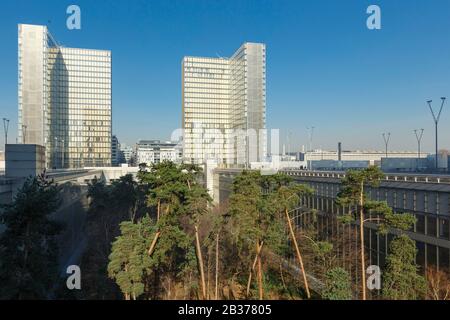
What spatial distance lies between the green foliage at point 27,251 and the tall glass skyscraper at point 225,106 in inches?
3140

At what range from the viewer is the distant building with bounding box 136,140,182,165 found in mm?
145675

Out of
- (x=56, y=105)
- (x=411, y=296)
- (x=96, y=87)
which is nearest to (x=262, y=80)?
(x=96, y=87)

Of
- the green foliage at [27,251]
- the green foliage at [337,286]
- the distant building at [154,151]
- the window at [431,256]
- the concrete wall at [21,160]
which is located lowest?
the green foliage at [337,286]

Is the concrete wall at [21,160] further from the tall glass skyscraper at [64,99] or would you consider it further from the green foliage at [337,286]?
the tall glass skyscraper at [64,99]

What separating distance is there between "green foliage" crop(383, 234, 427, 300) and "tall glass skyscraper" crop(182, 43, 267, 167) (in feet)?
252

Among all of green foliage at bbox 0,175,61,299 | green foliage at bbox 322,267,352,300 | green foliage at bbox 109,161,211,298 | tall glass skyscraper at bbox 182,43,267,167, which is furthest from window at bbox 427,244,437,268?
tall glass skyscraper at bbox 182,43,267,167

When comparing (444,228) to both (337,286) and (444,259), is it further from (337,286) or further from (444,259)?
(337,286)

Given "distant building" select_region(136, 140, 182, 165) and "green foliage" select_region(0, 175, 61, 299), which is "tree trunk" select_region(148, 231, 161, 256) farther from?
"distant building" select_region(136, 140, 182, 165)

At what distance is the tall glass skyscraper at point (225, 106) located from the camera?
316 ft

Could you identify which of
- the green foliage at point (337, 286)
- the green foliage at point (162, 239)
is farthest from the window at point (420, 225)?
the green foliage at point (162, 239)

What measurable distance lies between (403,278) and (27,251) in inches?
655

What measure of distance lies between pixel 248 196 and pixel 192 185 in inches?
178

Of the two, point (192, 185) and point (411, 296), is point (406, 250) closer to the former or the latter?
point (411, 296)

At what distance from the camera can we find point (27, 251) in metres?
13.2
